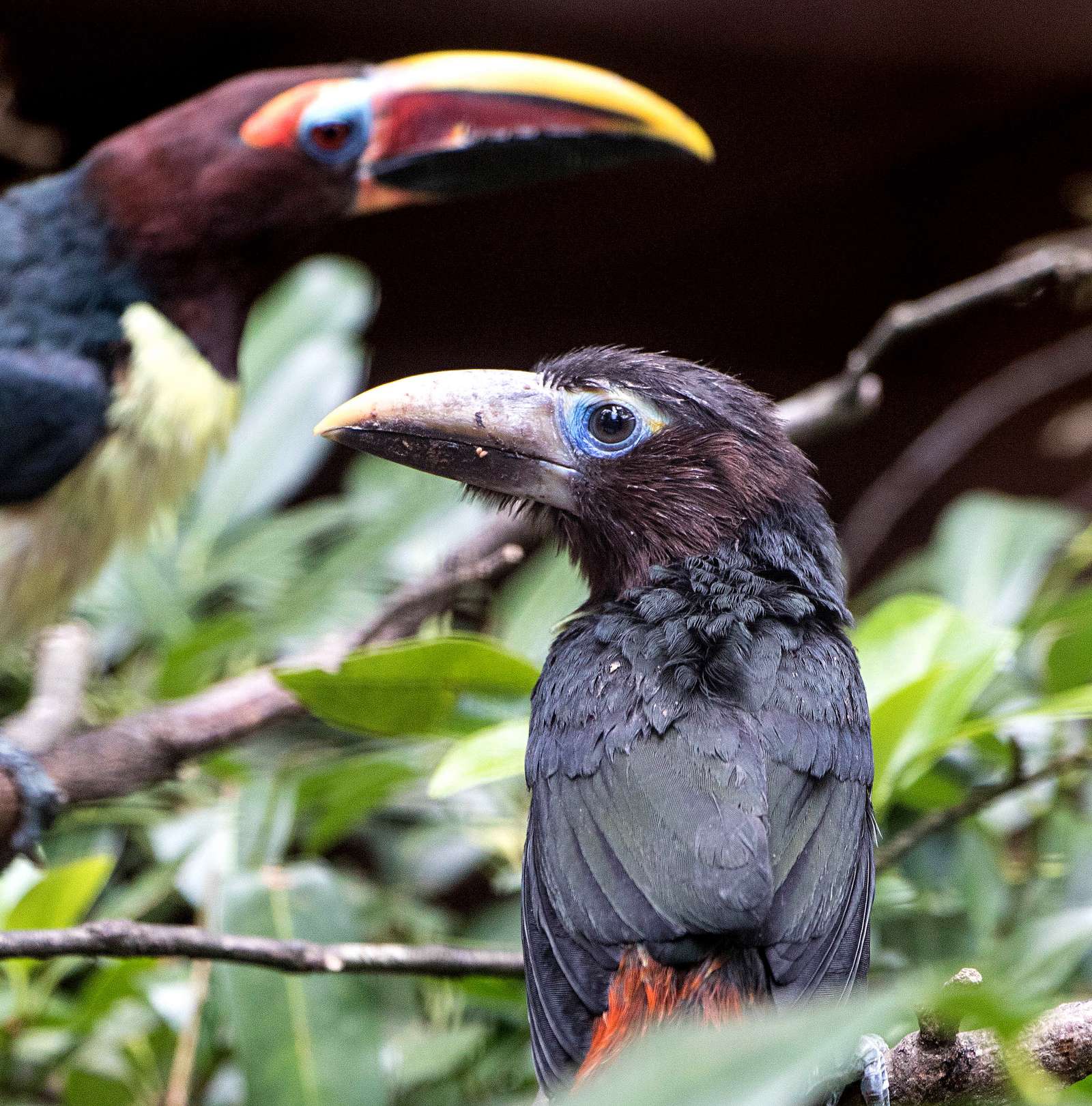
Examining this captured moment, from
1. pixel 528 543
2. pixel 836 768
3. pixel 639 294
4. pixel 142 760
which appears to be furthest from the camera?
pixel 639 294

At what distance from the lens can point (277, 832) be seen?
2.01 metres

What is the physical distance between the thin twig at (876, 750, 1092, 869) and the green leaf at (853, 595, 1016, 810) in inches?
3.8

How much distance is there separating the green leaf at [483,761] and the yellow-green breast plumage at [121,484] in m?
1.07

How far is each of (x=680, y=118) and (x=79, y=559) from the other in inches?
52.2

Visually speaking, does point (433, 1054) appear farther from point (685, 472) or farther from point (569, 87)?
point (569, 87)

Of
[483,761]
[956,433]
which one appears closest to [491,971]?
[483,761]

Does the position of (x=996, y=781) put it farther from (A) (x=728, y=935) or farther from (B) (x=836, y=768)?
(A) (x=728, y=935)

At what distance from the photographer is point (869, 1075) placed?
3.97ft

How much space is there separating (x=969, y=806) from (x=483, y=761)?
695 mm

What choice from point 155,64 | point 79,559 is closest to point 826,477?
point 155,64

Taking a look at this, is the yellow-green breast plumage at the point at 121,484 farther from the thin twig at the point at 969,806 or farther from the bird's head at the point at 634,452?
the thin twig at the point at 969,806

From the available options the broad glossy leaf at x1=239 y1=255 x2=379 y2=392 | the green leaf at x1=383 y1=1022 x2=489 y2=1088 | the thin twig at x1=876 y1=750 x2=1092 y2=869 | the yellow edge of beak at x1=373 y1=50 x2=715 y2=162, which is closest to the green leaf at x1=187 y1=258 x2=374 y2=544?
the broad glossy leaf at x1=239 y1=255 x2=379 y2=392

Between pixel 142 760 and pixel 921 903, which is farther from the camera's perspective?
pixel 142 760

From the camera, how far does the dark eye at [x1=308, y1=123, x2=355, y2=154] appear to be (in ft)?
8.22
